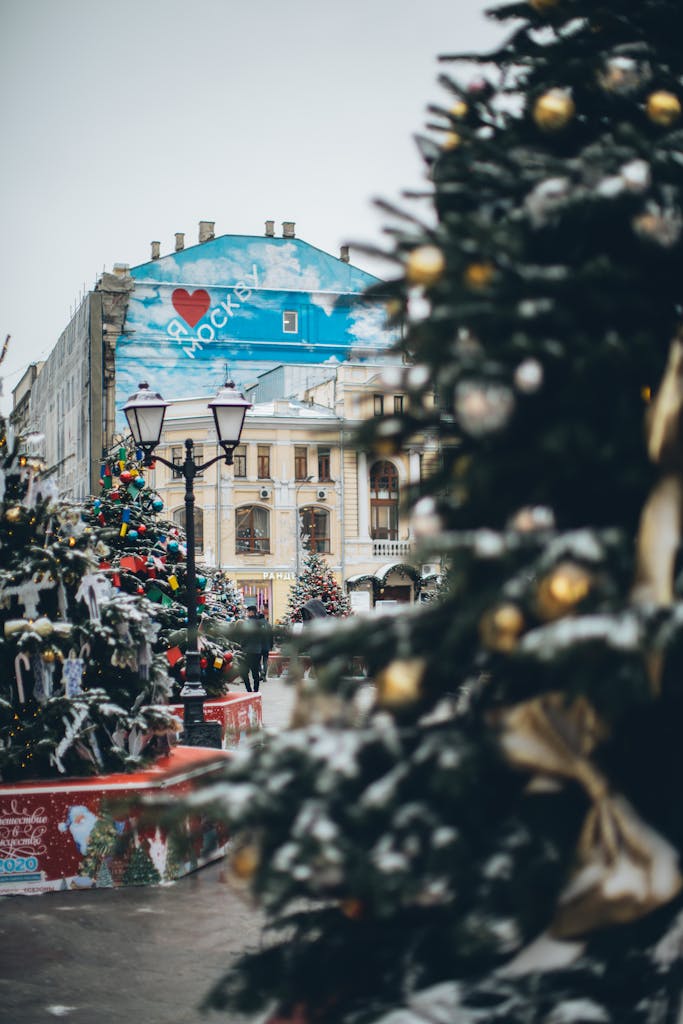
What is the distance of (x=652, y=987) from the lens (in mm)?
2660

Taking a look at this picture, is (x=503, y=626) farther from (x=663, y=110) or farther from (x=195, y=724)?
(x=195, y=724)

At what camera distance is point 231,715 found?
16.0 metres

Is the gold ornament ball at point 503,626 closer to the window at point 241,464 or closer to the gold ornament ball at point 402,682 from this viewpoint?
the gold ornament ball at point 402,682

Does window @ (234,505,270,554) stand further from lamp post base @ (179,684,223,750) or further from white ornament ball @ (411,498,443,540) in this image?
white ornament ball @ (411,498,443,540)

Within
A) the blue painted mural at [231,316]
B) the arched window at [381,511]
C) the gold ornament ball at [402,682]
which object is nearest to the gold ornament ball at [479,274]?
the gold ornament ball at [402,682]

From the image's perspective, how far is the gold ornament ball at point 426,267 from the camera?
107 inches

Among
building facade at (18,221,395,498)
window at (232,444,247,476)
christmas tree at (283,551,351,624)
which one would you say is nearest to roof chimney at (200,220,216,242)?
building facade at (18,221,395,498)

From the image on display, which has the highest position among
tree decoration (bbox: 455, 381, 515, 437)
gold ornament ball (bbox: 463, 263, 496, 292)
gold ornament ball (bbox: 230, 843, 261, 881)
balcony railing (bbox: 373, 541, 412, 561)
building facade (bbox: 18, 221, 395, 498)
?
building facade (bbox: 18, 221, 395, 498)

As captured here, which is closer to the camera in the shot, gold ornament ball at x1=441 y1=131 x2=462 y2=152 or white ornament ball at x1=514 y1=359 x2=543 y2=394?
white ornament ball at x1=514 y1=359 x2=543 y2=394

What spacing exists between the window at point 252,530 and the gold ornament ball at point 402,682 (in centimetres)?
4973

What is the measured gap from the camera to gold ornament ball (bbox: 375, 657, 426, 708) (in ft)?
8.75

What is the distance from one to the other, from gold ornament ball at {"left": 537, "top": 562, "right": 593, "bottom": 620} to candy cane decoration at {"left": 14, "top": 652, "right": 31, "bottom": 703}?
685 cm

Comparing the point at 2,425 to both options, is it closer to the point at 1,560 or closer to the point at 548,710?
the point at 1,560

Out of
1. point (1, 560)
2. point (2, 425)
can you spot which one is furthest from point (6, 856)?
point (2, 425)
